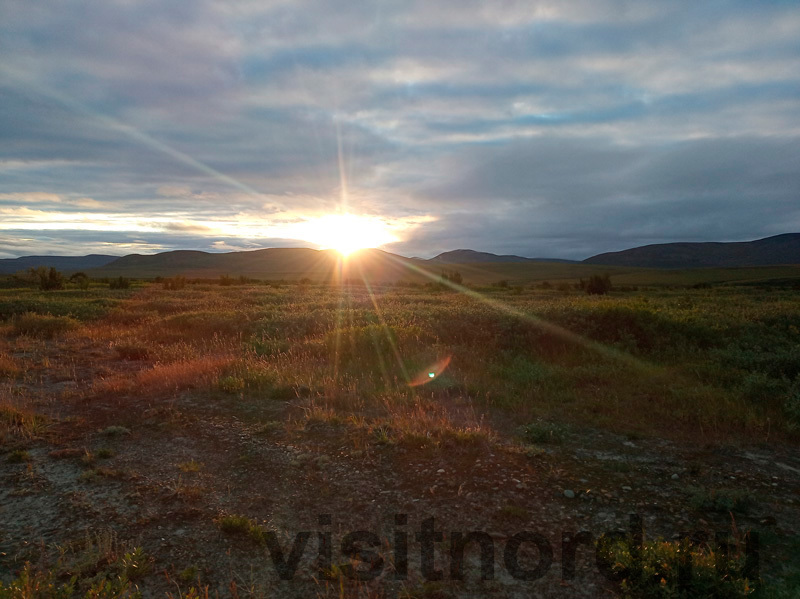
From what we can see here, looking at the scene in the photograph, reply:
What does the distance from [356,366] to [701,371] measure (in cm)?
699

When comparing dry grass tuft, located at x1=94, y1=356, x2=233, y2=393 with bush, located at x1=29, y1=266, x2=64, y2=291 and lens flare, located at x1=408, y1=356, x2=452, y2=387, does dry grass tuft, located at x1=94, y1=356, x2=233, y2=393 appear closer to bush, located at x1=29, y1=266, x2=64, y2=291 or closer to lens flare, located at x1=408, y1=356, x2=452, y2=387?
lens flare, located at x1=408, y1=356, x2=452, y2=387

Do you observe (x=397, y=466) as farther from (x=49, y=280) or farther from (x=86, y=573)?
(x=49, y=280)

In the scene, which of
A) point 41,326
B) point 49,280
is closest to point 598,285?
point 41,326

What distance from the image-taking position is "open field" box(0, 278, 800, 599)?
3703 millimetres

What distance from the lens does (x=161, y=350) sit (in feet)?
43.1

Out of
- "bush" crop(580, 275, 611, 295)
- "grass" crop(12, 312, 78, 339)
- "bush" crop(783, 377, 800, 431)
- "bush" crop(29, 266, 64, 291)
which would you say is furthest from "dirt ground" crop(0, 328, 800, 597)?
"bush" crop(29, 266, 64, 291)

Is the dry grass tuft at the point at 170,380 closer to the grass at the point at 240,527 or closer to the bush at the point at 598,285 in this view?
the grass at the point at 240,527

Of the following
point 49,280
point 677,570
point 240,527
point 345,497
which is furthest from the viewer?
→ point 49,280

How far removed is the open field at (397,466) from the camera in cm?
370

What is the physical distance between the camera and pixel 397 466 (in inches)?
220

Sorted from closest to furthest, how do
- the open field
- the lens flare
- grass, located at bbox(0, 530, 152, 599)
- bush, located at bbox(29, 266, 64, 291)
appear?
grass, located at bbox(0, 530, 152, 599) → the open field → the lens flare → bush, located at bbox(29, 266, 64, 291)

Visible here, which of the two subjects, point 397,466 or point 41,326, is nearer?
point 397,466

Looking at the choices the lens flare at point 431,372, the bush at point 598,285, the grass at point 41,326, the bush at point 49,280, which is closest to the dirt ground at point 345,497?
the lens flare at point 431,372

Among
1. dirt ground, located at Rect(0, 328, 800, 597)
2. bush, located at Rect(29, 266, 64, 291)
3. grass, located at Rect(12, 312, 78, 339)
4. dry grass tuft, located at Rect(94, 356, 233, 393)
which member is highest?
bush, located at Rect(29, 266, 64, 291)
